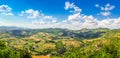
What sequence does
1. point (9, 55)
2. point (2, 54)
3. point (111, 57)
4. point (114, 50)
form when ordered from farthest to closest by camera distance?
1. point (114, 50)
2. point (111, 57)
3. point (9, 55)
4. point (2, 54)

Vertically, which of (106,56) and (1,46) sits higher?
(1,46)

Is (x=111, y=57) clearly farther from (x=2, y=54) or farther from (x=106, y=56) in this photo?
(x=2, y=54)

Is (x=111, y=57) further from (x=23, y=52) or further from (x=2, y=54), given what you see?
(x=2, y=54)

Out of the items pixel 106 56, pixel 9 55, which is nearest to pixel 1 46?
pixel 9 55

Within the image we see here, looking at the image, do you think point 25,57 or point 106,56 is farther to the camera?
point 106,56

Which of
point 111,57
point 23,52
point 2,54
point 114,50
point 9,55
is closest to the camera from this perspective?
point 2,54

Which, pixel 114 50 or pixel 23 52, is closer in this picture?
pixel 23 52

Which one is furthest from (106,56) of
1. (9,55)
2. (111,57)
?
(9,55)

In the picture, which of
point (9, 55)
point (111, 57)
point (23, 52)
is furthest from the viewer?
point (111, 57)

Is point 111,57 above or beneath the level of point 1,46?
beneath
